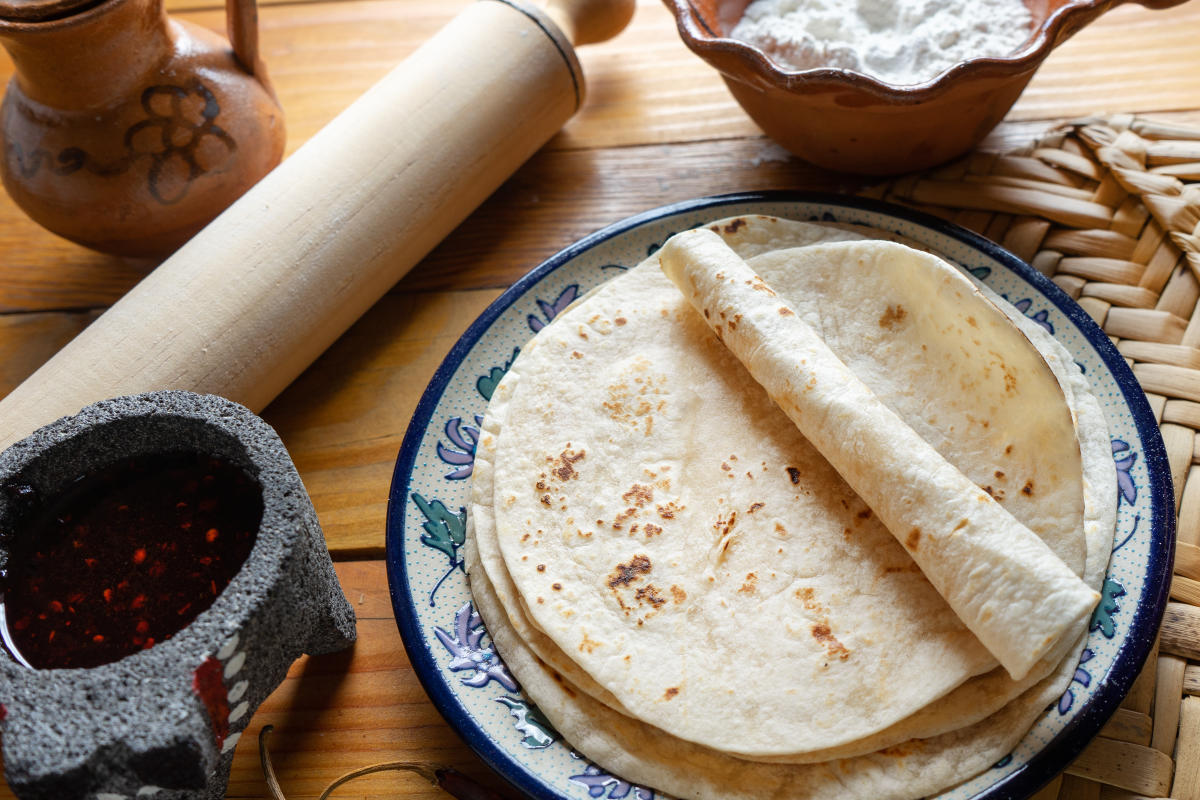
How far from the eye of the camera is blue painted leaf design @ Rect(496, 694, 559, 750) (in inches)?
45.4

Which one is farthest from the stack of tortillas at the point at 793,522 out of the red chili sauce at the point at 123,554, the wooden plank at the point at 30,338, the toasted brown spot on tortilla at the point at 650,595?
the wooden plank at the point at 30,338

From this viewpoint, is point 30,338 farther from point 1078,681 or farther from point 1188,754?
point 1188,754

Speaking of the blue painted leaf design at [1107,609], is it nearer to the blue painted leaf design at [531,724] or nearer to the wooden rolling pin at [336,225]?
the blue painted leaf design at [531,724]

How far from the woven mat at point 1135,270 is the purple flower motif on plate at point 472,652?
0.70 metres

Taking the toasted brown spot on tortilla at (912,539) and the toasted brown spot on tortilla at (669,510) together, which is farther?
the toasted brown spot on tortilla at (669,510)

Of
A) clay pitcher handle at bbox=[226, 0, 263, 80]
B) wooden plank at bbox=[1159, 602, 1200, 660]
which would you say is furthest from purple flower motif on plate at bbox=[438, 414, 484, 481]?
wooden plank at bbox=[1159, 602, 1200, 660]

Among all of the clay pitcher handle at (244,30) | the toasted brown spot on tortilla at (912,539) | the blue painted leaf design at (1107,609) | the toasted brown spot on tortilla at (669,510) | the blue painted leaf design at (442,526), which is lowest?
the blue painted leaf design at (442,526)

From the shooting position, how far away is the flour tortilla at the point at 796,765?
107 cm

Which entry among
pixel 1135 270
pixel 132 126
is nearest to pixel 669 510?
pixel 1135 270

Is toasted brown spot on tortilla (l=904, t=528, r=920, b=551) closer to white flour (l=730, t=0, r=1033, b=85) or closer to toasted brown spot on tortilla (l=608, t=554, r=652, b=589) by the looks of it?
toasted brown spot on tortilla (l=608, t=554, r=652, b=589)

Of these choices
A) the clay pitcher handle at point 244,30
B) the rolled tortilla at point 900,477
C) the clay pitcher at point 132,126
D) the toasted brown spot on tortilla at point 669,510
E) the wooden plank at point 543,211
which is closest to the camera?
the rolled tortilla at point 900,477

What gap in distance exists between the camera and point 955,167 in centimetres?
172

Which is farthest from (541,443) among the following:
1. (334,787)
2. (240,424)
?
(334,787)

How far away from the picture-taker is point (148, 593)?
3.60 ft
